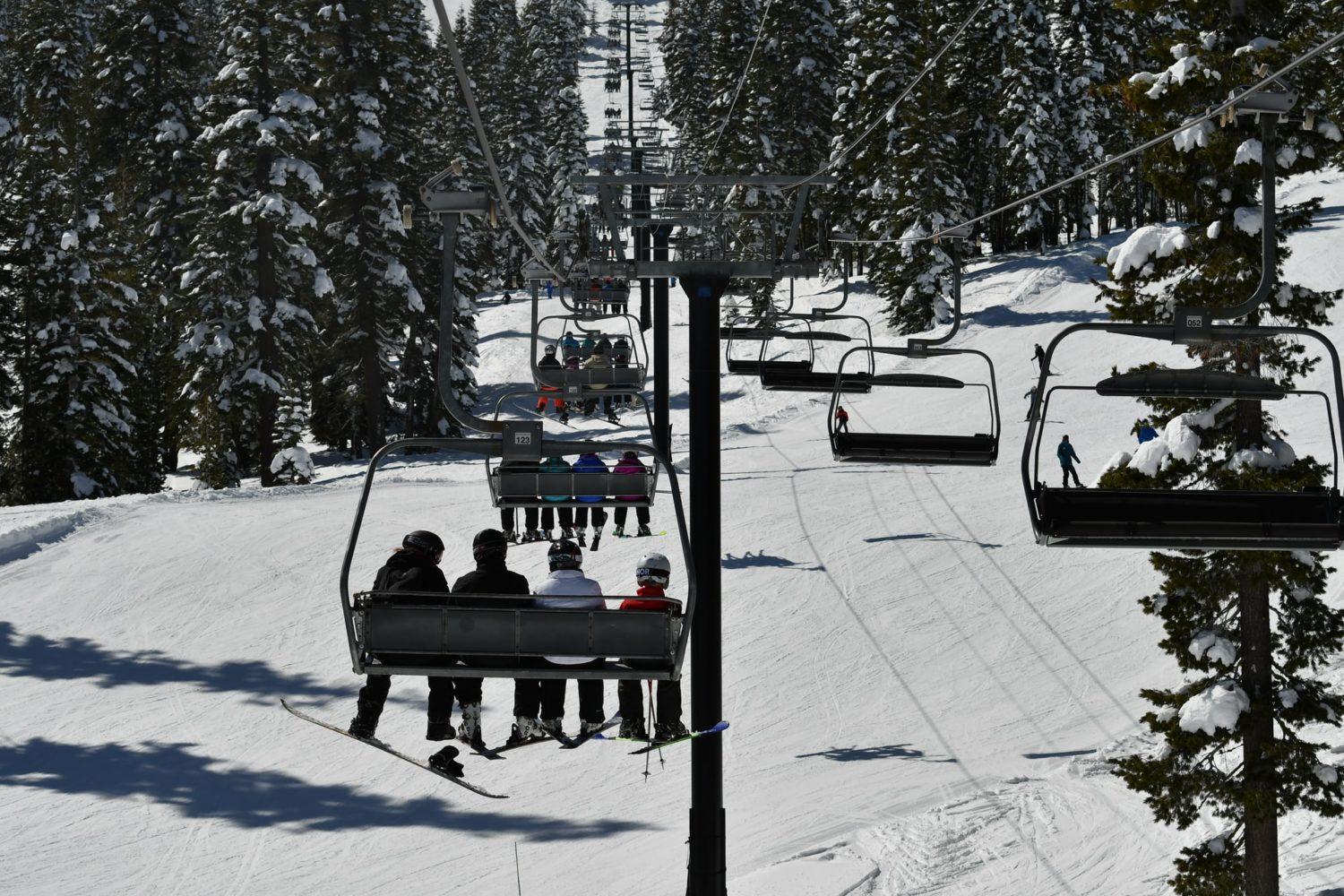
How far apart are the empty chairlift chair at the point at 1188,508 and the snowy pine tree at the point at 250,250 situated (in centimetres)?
3168

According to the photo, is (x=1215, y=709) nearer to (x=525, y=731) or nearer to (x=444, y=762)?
(x=525, y=731)

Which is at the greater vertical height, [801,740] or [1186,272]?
[1186,272]

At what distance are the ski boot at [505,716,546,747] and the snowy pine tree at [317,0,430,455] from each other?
29.8 meters

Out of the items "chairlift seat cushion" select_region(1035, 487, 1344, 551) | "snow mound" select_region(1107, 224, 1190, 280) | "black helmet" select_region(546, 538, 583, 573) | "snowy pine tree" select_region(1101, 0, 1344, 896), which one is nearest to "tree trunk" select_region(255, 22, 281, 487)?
"snow mound" select_region(1107, 224, 1190, 280)

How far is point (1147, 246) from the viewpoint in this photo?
1456 cm

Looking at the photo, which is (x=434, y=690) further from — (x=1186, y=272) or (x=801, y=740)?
(x=801, y=740)

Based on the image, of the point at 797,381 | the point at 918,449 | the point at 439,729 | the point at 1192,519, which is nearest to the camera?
the point at 1192,519

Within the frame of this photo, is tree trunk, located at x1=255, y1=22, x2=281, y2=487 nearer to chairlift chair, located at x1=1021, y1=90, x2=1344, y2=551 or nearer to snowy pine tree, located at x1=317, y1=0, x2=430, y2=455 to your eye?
snowy pine tree, located at x1=317, y1=0, x2=430, y2=455

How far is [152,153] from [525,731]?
A: 39.2 m

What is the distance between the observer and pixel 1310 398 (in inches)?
1439

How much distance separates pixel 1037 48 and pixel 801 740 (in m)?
47.0

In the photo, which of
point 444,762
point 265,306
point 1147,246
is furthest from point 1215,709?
point 265,306

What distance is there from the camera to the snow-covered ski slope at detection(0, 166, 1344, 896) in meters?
17.0

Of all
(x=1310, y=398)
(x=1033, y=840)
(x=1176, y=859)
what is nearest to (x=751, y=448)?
(x=1310, y=398)
